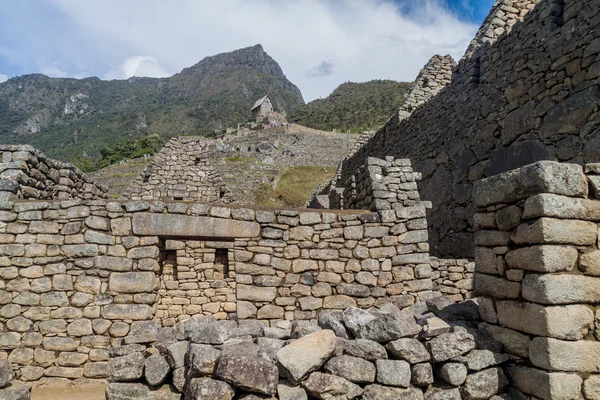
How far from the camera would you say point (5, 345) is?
213 inches

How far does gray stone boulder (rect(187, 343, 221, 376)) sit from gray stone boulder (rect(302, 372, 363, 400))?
0.80 meters

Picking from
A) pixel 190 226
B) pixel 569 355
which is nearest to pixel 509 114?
pixel 569 355

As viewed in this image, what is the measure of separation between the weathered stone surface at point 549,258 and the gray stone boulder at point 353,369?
5.16ft

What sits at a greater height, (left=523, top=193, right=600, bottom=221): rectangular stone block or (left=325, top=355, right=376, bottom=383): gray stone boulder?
(left=523, top=193, right=600, bottom=221): rectangular stone block

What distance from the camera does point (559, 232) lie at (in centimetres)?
287

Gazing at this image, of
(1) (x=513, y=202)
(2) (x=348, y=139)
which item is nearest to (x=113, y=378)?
(1) (x=513, y=202)

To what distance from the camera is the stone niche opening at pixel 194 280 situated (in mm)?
9055

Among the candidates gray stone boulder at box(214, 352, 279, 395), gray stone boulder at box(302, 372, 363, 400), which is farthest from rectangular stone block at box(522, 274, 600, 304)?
gray stone boulder at box(214, 352, 279, 395)

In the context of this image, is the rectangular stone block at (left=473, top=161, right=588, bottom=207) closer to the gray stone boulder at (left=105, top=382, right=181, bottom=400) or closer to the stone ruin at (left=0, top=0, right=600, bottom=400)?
the stone ruin at (left=0, top=0, right=600, bottom=400)

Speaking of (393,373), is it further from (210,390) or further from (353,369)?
(210,390)

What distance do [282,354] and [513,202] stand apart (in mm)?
2465

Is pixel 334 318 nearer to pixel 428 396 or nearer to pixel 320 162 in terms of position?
pixel 428 396

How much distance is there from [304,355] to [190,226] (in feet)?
11.4

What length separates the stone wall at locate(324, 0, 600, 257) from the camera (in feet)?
19.6
